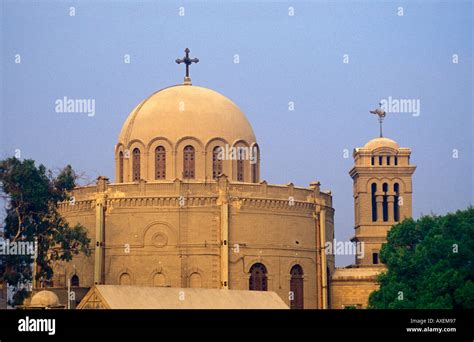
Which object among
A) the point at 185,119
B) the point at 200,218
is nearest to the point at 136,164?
the point at 185,119

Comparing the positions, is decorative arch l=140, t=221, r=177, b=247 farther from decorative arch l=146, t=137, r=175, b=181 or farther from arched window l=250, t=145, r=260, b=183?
arched window l=250, t=145, r=260, b=183

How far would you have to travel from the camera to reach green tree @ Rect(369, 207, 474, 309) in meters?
56.3

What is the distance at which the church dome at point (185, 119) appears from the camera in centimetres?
7488

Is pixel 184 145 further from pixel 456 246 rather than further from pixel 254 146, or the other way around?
pixel 456 246

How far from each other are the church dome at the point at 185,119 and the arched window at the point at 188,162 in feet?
2.75

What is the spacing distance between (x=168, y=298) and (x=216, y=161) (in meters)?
18.2

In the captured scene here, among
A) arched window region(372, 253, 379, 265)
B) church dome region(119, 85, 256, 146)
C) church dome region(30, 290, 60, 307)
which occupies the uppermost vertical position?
church dome region(119, 85, 256, 146)

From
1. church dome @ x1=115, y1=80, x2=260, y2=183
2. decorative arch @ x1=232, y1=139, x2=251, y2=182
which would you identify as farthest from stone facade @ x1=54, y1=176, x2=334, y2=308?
decorative arch @ x1=232, y1=139, x2=251, y2=182

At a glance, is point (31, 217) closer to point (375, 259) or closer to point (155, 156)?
point (155, 156)

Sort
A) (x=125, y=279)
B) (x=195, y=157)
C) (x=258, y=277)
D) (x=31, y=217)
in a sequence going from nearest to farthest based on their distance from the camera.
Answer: (x=31, y=217) < (x=125, y=279) < (x=258, y=277) < (x=195, y=157)

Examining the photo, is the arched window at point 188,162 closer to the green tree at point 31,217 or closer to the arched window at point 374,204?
the green tree at point 31,217

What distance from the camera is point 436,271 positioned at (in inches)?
2298

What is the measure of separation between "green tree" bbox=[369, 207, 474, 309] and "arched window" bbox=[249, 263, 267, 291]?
343 inches
